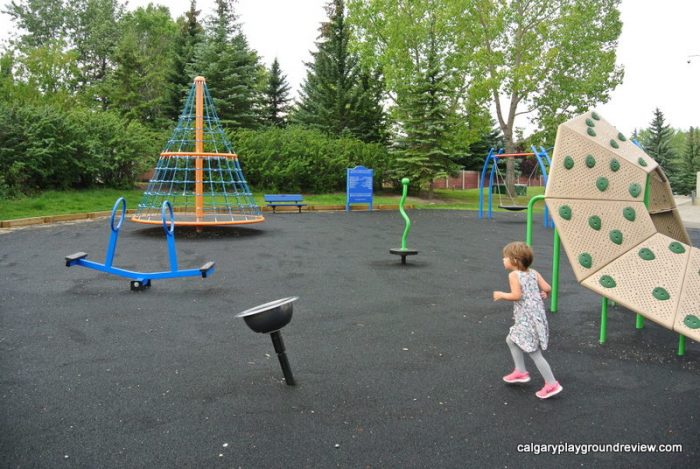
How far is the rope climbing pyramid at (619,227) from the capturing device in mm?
4074

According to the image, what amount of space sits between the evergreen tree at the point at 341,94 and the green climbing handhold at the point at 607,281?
102 feet

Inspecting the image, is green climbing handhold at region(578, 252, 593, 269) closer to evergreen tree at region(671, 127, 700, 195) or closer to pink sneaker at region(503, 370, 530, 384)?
pink sneaker at region(503, 370, 530, 384)

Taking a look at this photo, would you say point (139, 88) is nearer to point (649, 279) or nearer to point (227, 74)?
point (227, 74)

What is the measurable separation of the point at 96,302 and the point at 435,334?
3820 mm

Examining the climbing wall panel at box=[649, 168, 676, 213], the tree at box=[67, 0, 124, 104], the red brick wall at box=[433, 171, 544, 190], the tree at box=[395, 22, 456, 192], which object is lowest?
the climbing wall panel at box=[649, 168, 676, 213]

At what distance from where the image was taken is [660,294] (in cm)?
407

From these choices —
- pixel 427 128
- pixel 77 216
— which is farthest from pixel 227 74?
pixel 77 216

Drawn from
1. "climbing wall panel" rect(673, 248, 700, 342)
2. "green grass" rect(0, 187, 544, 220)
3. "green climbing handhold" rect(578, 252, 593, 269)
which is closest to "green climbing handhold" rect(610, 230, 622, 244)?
"green climbing handhold" rect(578, 252, 593, 269)

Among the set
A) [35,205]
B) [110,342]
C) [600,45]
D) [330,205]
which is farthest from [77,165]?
[600,45]

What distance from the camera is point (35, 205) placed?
1700 centimetres

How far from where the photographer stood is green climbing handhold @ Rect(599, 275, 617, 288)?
167 inches

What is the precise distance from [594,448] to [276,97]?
1599 inches

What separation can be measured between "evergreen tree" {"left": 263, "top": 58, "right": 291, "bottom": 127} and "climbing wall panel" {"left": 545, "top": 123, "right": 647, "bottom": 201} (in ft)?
122

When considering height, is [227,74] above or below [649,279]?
above
